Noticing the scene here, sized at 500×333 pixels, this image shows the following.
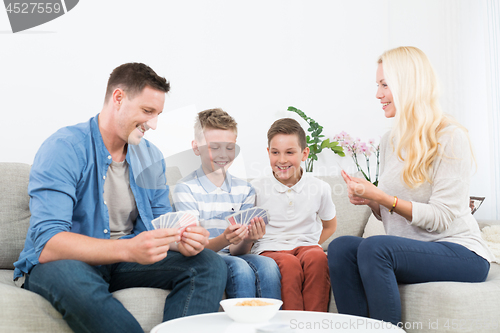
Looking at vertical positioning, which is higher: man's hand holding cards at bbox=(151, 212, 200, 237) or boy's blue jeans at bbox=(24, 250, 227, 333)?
man's hand holding cards at bbox=(151, 212, 200, 237)

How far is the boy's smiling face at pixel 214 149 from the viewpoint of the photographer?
1.74 meters

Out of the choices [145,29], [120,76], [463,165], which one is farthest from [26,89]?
[463,165]

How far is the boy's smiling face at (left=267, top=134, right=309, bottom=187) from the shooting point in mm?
2137

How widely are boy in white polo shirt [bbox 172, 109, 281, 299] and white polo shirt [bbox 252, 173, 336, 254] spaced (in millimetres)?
194

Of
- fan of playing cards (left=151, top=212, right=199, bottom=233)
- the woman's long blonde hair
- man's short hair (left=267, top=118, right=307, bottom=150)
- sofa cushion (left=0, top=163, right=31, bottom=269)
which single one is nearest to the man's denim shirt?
fan of playing cards (left=151, top=212, right=199, bottom=233)

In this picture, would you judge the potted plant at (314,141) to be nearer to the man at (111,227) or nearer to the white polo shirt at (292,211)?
the white polo shirt at (292,211)

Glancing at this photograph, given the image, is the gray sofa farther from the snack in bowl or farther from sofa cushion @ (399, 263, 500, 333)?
the snack in bowl

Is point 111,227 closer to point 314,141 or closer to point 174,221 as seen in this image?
point 174,221

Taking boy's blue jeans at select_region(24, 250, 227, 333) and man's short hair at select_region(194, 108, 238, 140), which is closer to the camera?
boy's blue jeans at select_region(24, 250, 227, 333)

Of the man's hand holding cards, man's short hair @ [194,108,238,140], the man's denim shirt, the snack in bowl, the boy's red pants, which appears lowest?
the boy's red pants

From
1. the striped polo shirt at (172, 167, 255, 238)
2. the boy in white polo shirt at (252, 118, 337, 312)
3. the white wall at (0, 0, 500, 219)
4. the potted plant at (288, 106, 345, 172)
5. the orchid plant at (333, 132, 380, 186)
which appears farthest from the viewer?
the orchid plant at (333, 132, 380, 186)

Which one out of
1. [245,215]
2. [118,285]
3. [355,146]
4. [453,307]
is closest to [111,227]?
[118,285]

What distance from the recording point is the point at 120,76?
166cm

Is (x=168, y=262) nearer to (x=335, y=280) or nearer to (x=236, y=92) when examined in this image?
(x=335, y=280)
